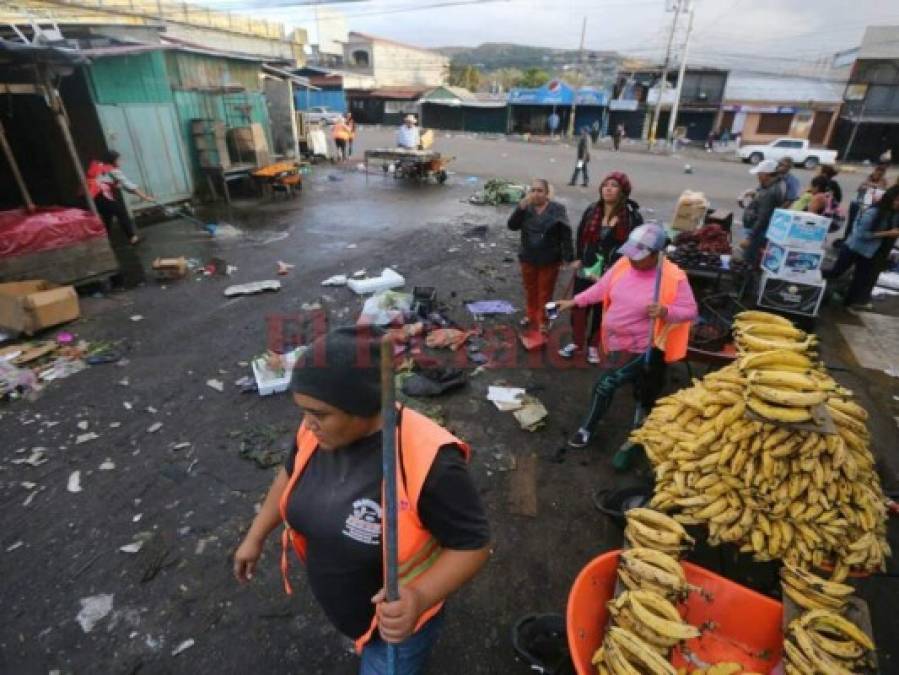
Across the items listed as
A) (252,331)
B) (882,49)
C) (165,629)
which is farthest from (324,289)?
(882,49)

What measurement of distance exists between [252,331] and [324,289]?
165cm

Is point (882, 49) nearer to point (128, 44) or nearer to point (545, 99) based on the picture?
point (545, 99)

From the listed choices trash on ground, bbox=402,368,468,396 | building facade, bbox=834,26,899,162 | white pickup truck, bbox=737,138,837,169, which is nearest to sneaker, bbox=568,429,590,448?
trash on ground, bbox=402,368,468,396

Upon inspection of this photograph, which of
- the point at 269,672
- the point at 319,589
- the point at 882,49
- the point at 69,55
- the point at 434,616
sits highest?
the point at 882,49

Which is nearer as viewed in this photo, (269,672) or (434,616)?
(434,616)

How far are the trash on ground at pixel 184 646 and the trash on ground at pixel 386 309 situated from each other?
3993mm

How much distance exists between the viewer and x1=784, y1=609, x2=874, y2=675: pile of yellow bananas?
1986 mm

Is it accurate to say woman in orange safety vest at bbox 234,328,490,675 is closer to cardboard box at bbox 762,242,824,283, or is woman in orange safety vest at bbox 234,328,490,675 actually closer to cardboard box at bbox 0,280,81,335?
cardboard box at bbox 0,280,81,335

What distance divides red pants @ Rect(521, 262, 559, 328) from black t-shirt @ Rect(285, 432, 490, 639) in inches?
178

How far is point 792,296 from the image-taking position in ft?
19.5

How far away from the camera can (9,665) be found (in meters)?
2.63

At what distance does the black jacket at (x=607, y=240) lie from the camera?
5242 mm

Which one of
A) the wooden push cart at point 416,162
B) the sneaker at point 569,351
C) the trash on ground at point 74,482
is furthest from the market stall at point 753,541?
the wooden push cart at point 416,162

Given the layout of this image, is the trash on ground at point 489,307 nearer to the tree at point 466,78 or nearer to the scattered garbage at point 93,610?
the scattered garbage at point 93,610
